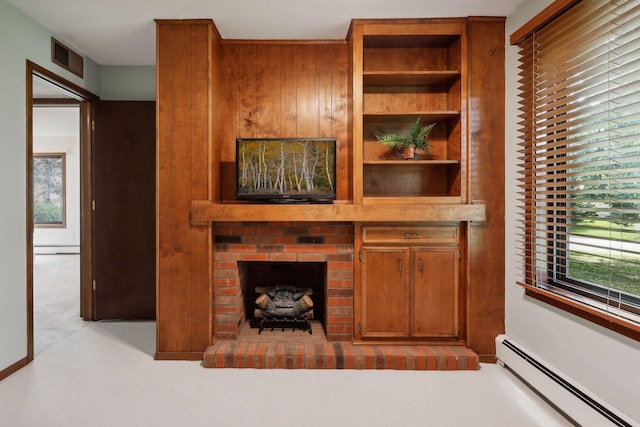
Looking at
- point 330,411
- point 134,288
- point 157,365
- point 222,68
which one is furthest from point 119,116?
point 330,411

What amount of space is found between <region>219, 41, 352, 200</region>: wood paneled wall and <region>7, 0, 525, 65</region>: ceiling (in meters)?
0.12

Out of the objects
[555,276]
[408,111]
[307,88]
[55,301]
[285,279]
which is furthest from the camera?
[55,301]

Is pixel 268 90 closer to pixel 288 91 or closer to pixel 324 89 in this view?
pixel 288 91

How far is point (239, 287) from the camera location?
302 cm

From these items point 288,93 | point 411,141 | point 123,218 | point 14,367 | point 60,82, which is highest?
point 60,82

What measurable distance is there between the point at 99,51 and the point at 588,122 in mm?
3823

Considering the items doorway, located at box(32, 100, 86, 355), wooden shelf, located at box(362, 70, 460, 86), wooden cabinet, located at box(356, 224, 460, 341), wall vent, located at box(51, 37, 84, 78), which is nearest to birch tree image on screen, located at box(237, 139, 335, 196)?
wooden cabinet, located at box(356, 224, 460, 341)

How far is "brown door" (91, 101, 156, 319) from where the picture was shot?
3.76m

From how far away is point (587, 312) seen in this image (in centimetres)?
195

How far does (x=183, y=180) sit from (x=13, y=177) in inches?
45.4

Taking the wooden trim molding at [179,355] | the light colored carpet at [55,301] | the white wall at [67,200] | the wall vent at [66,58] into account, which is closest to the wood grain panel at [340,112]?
the wooden trim molding at [179,355]

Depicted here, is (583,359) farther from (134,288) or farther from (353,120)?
(134,288)

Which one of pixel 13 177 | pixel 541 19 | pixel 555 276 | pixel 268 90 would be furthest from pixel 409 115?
pixel 13 177

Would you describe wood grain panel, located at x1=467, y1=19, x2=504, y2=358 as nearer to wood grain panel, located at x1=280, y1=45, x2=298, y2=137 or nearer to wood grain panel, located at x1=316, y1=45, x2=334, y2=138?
wood grain panel, located at x1=316, y1=45, x2=334, y2=138
